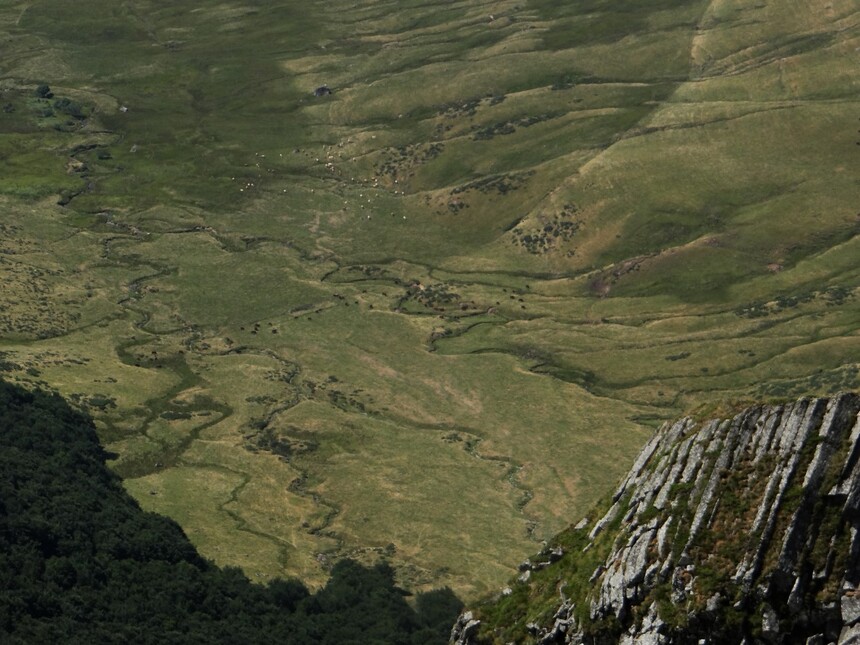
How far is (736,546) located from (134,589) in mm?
101247

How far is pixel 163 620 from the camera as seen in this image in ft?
431

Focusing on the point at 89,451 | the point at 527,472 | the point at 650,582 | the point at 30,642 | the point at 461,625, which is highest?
the point at 650,582

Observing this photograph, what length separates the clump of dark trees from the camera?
127812 millimetres

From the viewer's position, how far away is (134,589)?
137 metres

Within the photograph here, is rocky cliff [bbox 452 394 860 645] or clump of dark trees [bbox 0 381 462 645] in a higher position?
rocky cliff [bbox 452 394 860 645]

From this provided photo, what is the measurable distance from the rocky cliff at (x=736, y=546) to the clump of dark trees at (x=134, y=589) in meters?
80.4

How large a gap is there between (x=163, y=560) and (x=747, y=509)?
111875mm

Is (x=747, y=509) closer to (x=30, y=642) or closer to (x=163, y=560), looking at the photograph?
(x=30, y=642)

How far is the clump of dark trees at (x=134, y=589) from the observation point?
128m

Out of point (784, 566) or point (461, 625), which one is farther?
point (461, 625)

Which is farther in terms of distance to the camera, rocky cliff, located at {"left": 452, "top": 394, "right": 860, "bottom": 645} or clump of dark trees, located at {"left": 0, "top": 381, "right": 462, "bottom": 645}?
clump of dark trees, located at {"left": 0, "top": 381, "right": 462, "bottom": 645}

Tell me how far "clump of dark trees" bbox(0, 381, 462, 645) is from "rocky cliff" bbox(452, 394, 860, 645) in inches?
3164

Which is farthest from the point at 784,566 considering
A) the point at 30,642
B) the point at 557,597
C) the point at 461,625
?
the point at 30,642

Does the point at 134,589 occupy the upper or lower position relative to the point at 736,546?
lower
